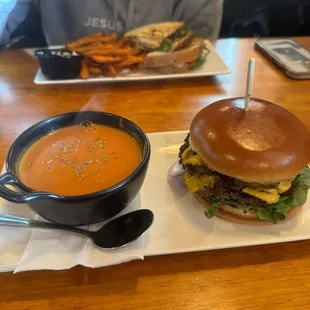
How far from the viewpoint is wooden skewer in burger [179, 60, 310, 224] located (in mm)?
904

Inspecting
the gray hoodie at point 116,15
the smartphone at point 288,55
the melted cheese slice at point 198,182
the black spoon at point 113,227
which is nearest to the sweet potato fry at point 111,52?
the gray hoodie at point 116,15

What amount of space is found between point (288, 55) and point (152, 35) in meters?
0.74

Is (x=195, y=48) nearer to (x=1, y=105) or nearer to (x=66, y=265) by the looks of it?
(x=1, y=105)

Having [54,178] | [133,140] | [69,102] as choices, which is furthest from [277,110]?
[69,102]

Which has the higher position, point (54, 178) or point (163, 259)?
point (54, 178)

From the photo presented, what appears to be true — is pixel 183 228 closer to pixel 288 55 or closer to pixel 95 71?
pixel 95 71

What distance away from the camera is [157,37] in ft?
6.37

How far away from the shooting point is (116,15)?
2.42 metres

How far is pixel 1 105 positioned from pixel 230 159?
Answer: 1.13 metres

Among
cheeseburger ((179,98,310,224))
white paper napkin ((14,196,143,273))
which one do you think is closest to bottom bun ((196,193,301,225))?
cheeseburger ((179,98,310,224))

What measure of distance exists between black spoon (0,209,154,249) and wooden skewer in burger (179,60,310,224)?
0.18 metres

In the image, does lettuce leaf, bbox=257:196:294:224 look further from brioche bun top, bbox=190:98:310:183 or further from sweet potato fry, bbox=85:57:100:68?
sweet potato fry, bbox=85:57:100:68

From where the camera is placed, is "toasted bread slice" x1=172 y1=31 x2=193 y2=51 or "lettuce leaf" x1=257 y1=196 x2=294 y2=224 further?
"toasted bread slice" x1=172 y1=31 x2=193 y2=51

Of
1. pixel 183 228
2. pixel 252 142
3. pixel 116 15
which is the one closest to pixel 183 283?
pixel 183 228
